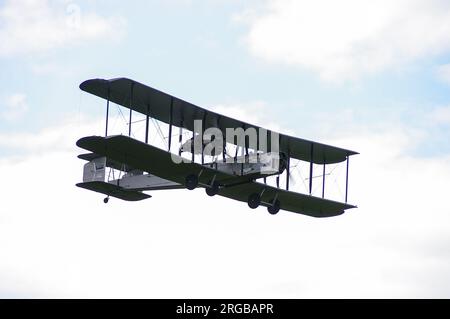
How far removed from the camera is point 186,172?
26.6 metres

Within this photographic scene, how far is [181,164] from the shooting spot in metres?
25.9

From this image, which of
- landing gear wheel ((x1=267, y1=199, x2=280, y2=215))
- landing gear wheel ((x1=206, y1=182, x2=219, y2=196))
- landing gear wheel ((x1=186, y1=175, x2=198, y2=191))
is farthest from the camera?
landing gear wheel ((x1=267, y1=199, x2=280, y2=215))

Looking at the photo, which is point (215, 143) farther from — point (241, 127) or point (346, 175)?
point (346, 175)

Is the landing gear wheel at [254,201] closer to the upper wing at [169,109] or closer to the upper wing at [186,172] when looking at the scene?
the upper wing at [186,172]

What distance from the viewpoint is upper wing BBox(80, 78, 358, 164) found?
2514 cm

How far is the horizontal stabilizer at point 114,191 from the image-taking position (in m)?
28.6

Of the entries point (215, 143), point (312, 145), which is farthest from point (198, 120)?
point (312, 145)

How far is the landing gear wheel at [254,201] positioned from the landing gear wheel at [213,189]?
6.91 feet

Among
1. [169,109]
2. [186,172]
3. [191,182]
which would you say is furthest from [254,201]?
[169,109]

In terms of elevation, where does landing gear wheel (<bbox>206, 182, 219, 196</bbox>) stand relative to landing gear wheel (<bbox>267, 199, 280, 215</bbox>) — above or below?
above

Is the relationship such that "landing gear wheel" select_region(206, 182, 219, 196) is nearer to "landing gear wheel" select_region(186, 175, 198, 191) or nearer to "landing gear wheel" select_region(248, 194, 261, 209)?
"landing gear wheel" select_region(186, 175, 198, 191)

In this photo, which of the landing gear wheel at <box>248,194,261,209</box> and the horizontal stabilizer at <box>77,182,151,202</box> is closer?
the horizontal stabilizer at <box>77,182,151,202</box>

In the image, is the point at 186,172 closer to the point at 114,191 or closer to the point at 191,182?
the point at 191,182

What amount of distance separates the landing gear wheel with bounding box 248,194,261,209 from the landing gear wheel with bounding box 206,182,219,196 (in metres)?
2.11
